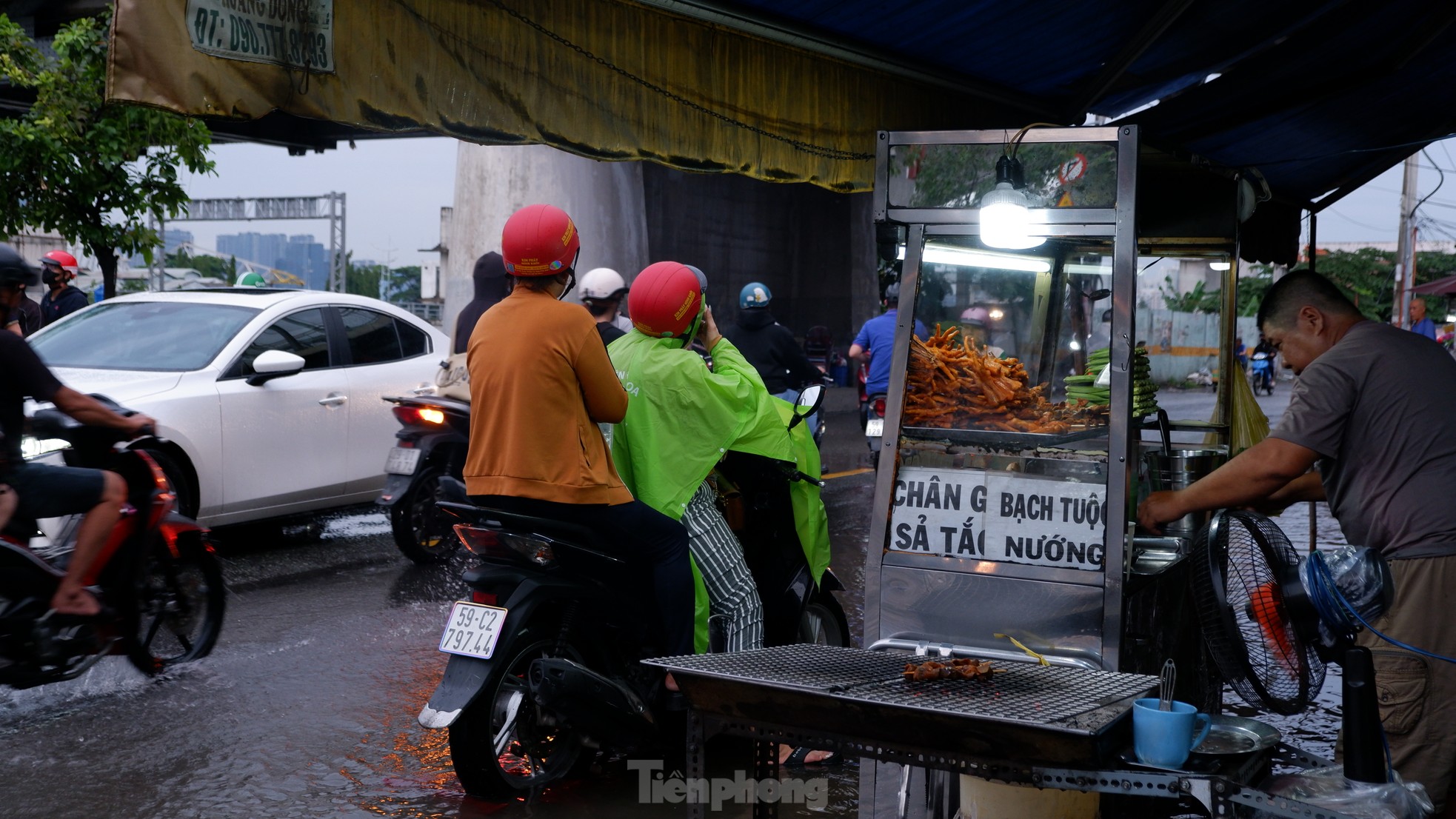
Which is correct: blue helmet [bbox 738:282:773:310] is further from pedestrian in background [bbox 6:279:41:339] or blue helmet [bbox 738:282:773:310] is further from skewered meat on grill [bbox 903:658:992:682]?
skewered meat on grill [bbox 903:658:992:682]

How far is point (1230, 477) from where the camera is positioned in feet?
12.1

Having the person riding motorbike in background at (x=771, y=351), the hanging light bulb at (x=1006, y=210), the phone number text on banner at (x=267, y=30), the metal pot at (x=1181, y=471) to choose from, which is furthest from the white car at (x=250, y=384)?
the hanging light bulb at (x=1006, y=210)

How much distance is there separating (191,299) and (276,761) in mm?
4549

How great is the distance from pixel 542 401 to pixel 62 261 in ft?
30.3

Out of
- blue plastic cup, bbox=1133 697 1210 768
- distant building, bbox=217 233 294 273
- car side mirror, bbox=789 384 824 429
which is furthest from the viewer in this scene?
distant building, bbox=217 233 294 273

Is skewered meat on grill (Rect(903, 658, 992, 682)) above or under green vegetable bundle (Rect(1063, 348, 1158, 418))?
under

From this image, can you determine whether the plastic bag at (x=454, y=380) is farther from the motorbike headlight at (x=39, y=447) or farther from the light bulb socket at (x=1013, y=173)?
the light bulb socket at (x=1013, y=173)

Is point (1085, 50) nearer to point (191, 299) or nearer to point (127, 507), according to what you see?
point (127, 507)

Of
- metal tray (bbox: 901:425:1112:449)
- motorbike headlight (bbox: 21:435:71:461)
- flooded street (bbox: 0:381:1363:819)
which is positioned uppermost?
metal tray (bbox: 901:425:1112:449)

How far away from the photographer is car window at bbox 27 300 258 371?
7.59 m

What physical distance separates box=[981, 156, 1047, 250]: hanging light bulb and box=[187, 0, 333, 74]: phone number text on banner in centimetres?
192

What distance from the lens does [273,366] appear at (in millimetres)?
7480

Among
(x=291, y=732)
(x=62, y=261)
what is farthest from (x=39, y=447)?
(x=62, y=261)

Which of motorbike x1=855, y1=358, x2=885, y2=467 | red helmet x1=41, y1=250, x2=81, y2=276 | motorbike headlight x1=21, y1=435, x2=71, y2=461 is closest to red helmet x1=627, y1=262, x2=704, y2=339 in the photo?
motorbike headlight x1=21, y1=435, x2=71, y2=461
